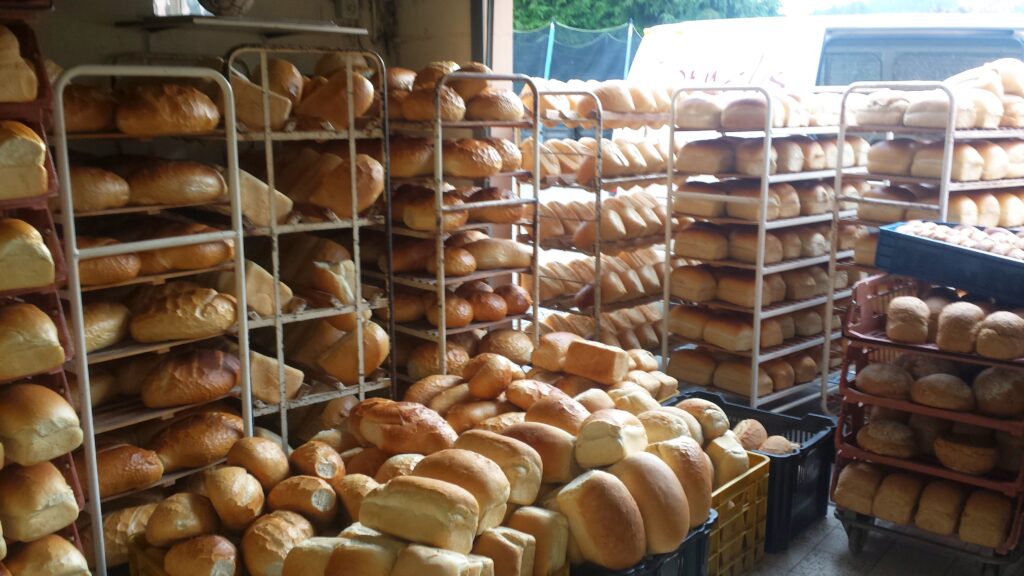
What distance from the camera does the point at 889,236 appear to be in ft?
11.4

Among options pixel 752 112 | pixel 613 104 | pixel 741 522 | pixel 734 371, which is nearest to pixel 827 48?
pixel 613 104

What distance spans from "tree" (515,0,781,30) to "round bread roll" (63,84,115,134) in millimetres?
12435

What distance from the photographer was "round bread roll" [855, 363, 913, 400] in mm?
3336

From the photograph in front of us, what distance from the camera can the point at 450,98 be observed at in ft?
13.7

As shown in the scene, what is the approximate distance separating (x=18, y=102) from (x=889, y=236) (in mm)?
3117

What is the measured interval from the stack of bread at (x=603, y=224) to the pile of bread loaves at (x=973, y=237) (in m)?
2.00

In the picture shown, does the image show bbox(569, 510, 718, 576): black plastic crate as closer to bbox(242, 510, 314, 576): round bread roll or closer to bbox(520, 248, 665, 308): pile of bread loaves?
bbox(242, 510, 314, 576): round bread roll

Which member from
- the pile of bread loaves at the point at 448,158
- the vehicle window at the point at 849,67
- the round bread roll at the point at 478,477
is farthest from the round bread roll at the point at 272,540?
the vehicle window at the point at 849,67

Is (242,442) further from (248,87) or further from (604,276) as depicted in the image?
(604,276)

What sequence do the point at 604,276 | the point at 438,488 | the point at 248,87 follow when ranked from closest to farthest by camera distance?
the point at 438,488 → the point at 248,87 → the point at 604,276

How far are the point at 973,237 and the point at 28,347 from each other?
347 centimetres

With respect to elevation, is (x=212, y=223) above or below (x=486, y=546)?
above

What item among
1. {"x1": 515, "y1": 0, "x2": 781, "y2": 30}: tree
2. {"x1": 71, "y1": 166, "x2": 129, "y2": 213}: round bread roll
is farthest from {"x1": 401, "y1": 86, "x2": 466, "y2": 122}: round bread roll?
{"x1": 515, "y1": 0, "x2": 781, "y2": 30}: tree

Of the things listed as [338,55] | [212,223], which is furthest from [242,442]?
[338,55]
